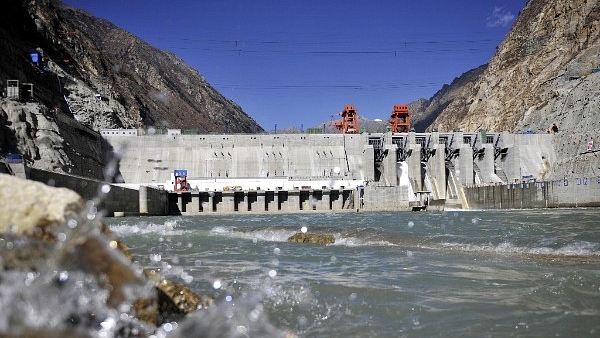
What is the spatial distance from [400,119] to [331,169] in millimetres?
18337

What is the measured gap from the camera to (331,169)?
168ft

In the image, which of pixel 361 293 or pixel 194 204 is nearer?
pixel 361 293

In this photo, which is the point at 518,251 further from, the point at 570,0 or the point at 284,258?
the point at 570,0

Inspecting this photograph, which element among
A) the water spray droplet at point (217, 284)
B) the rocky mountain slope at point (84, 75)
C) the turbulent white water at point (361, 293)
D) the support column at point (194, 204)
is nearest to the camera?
the turbulent white water at point (361, 293)

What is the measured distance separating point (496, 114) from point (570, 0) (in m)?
20.1

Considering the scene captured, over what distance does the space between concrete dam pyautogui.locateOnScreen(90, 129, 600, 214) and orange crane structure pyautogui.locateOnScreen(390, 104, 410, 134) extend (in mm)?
9827

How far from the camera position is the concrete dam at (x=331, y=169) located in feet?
147

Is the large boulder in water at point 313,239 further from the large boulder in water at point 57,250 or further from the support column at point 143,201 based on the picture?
the support column at point 143,201

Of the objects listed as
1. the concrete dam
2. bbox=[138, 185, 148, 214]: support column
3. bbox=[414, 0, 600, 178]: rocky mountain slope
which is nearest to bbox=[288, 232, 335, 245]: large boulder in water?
bbox=[138, 185, 148, 214]: support column

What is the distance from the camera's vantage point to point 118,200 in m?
31.4

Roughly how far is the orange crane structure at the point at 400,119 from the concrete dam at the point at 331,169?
32.2 ft

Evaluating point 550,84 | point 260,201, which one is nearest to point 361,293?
point 260,201

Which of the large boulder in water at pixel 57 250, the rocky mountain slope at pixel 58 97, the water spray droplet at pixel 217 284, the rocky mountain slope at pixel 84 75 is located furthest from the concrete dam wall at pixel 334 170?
the large boulder in water at pixel 57 250

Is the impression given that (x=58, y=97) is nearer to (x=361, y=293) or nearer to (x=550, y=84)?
(x=361, y=293)
